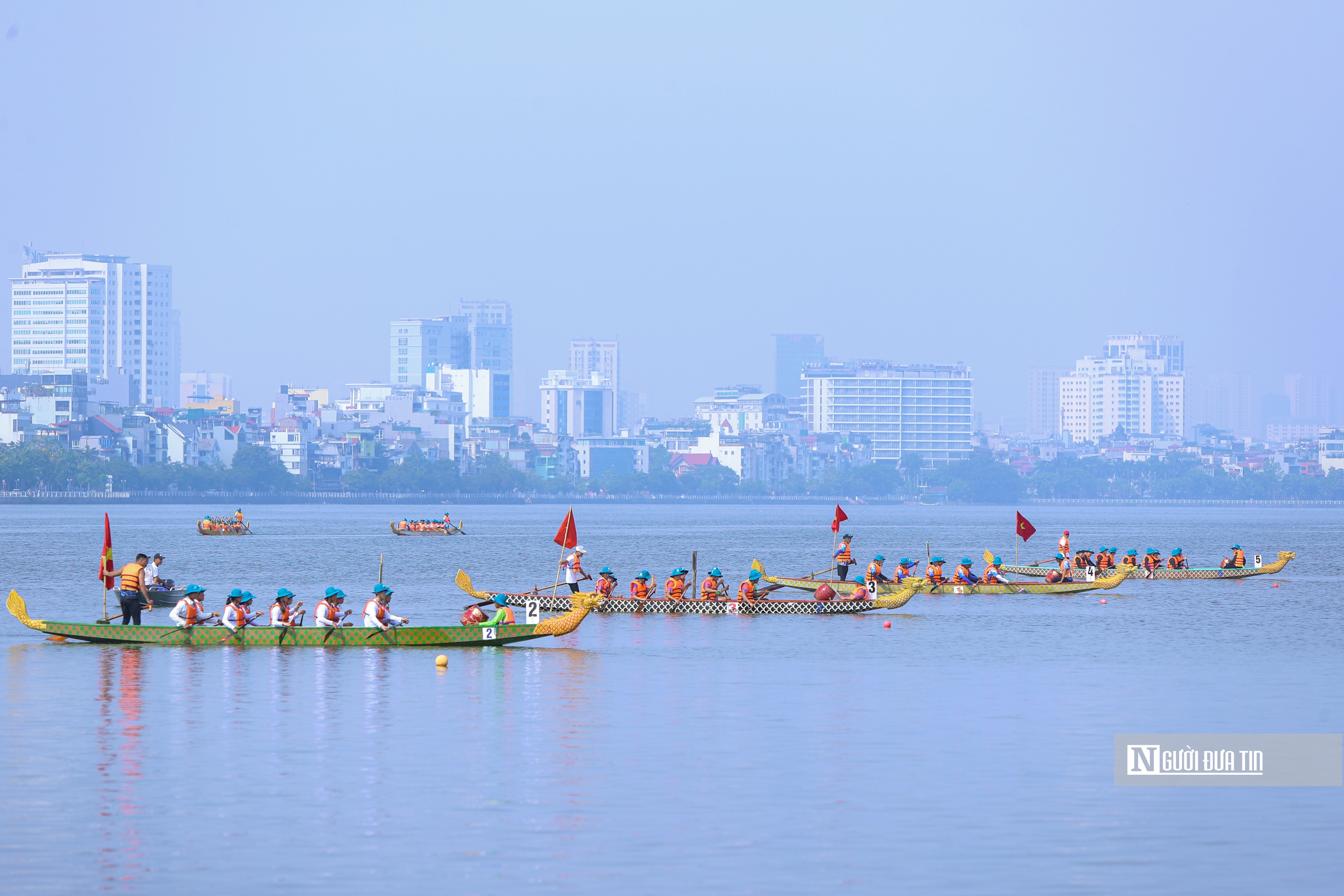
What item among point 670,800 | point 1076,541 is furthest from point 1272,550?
point 670,800

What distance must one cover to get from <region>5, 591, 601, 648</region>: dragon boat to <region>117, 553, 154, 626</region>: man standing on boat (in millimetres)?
617

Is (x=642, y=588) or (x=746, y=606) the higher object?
(x=642, y=588)

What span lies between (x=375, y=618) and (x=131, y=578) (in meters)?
6.04

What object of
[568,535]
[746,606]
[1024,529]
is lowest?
[746,606]

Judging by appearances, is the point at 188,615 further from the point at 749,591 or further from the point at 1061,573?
the point at 1061,573

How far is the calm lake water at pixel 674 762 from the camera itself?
66.9 feet

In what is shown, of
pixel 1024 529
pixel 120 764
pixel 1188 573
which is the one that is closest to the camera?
pixel 120 764

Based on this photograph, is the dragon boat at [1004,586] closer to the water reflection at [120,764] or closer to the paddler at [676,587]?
the paddler at [676,587]

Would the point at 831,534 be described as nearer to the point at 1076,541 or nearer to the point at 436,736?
the point at 1076,541

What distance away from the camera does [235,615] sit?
1670 inches

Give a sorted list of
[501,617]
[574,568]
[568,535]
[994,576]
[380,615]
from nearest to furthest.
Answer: [380,615], [501,617], [568,535], [574,568], [994,576]

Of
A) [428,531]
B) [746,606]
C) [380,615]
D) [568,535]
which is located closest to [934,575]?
[746,606]

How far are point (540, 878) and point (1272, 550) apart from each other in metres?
119

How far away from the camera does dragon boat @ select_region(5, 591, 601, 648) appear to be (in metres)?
41.9
